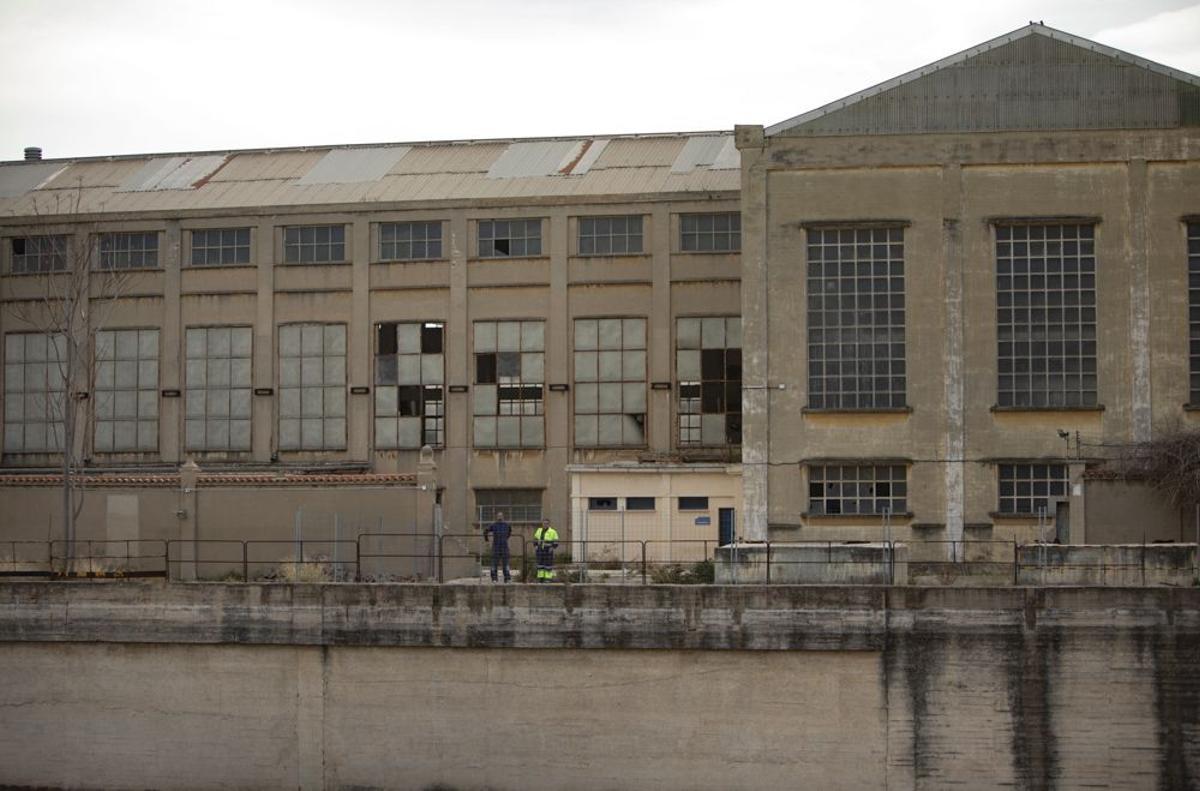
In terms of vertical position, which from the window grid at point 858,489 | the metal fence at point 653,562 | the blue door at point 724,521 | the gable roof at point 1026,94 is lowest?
the metal fence at point 653,562

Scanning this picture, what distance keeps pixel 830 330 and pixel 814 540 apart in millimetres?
4584

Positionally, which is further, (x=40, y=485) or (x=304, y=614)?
(x=40, y=485)

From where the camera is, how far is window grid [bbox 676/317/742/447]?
4656cm

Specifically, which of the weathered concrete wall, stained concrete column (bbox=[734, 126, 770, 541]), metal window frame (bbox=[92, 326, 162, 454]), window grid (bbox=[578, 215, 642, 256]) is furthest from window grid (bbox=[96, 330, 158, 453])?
stained concrete column (bbox=[734, 126, 770, 541])

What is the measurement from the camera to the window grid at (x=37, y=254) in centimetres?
5009

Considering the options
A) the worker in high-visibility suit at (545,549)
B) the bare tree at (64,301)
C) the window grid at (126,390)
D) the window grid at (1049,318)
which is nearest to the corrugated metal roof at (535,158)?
the window grid at (126,390)

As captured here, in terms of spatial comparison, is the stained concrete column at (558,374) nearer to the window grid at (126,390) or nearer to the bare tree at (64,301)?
the window grid at (126,390)

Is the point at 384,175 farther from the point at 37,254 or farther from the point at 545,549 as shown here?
the point at 545,549

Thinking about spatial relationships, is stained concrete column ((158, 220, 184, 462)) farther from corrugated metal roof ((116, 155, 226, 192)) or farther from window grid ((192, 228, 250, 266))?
corrugated metal roof ((116, 155, 226, 192))

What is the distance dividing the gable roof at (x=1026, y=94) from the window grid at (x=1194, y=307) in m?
2.45

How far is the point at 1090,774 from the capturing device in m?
27.9

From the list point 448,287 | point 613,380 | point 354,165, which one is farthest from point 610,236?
point 354,165

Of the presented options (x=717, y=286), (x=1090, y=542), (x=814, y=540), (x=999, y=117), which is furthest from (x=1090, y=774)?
(x=717, y=286)

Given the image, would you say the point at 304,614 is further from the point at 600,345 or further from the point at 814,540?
the point at 600,345
